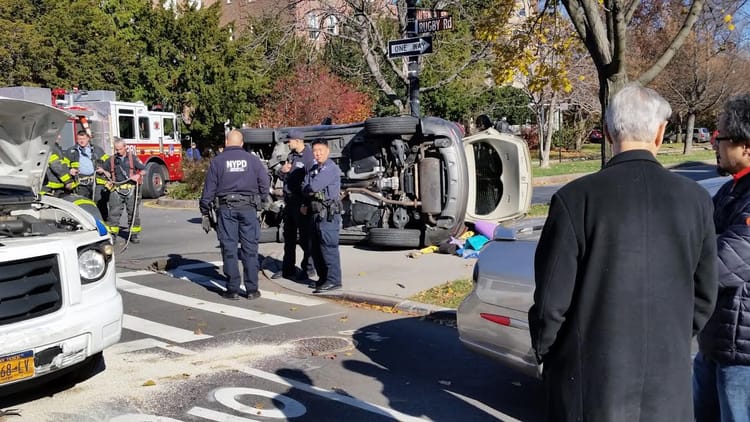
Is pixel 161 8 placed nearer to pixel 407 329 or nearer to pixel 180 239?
pixel 180 239

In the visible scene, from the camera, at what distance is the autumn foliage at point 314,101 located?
26219 millimetres

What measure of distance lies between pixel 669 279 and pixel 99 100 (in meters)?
22.2

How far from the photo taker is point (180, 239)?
1321 cm

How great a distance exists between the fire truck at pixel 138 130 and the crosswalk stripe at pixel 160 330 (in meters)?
14.3

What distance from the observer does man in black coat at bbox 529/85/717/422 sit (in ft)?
7.63

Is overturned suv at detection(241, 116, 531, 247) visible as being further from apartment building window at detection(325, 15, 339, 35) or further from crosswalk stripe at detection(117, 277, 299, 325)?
apartment building window at detection(325, 15, 339, 35)

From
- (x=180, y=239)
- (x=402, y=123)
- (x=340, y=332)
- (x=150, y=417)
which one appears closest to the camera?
(x=150, y=417)

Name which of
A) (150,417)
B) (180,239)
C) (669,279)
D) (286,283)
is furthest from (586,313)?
(180,239)

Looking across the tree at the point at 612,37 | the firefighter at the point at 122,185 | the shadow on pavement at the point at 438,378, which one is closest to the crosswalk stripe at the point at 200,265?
the firefighter at the point at 122,185

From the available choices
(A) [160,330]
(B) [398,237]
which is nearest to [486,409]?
(A) [160,330]

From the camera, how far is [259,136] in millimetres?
11875

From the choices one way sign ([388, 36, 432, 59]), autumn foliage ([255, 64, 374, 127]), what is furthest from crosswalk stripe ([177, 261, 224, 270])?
autumn foliage ([255, 64, 374, 127])

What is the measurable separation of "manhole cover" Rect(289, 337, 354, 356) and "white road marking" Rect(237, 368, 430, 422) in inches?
23.9

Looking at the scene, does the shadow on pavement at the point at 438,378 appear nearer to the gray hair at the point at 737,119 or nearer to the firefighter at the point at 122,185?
the gray hair at the point at 737,119
